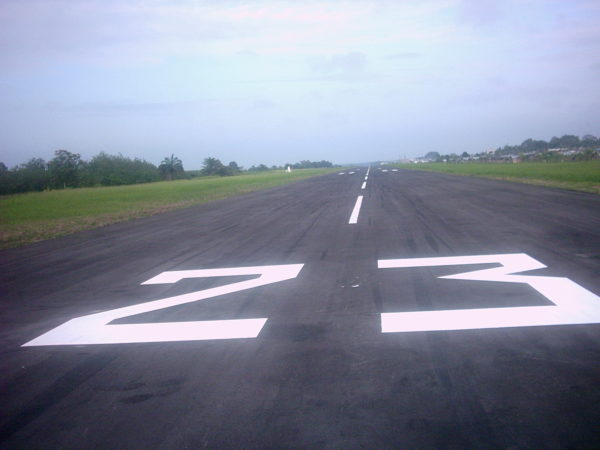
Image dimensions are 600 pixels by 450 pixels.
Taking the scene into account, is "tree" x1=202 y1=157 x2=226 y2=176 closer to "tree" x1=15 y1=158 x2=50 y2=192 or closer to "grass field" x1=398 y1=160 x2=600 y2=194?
"tree" x1=15 y1=158 x2=50 y2=192

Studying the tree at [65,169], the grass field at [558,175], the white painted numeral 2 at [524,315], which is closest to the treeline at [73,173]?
the tree at [65,169]

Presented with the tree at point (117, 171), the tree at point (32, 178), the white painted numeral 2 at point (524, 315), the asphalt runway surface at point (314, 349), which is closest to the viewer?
the asphalt runway surface at point (314, 349)

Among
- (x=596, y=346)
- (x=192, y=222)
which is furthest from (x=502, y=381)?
(x=192, y=222)

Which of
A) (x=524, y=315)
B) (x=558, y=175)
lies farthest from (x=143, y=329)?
(x=558, y=175)

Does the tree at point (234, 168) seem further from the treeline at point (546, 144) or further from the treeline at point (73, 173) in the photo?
the treeline at point (546, 144)

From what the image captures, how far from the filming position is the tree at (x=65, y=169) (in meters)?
67.6

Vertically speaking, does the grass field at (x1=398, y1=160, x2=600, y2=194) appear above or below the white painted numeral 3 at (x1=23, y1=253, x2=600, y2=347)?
below

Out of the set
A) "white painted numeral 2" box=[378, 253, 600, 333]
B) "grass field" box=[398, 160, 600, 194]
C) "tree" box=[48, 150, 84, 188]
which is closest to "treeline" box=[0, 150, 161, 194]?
"tree" box=[48, 150, 84, 188]

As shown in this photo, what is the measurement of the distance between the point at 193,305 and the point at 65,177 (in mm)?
72703

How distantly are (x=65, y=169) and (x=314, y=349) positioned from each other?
251ft

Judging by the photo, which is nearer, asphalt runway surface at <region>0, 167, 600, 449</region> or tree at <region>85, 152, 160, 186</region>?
asphalt runway surface at <region>0, 167, 600, 449</region>

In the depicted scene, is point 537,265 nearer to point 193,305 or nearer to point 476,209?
point 193,305

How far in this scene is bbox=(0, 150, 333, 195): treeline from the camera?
60625 millimetres

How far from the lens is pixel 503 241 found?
8.58 meters
